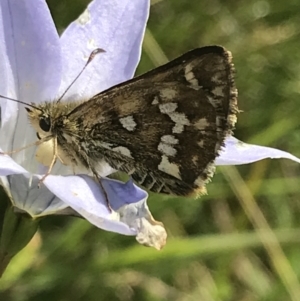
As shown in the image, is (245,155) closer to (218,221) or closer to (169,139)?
(169,139)

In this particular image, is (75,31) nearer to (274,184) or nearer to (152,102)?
(152,102)

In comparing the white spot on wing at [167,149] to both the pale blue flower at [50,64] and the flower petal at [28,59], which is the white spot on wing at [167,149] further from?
the flower petal at [28,59]

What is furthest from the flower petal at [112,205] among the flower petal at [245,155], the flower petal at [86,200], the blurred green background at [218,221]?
the blurred green background at [218,221]

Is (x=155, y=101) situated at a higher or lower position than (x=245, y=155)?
higher

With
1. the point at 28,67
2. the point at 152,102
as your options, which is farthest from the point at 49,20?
the point at 152,102

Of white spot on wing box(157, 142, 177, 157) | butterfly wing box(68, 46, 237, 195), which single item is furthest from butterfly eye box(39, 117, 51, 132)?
Answer: white spot on wing box(157, 142, 177, 157)

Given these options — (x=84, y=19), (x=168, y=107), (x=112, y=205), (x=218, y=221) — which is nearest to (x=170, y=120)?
(x=168, y=107)

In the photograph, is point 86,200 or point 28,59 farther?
point 28,59
